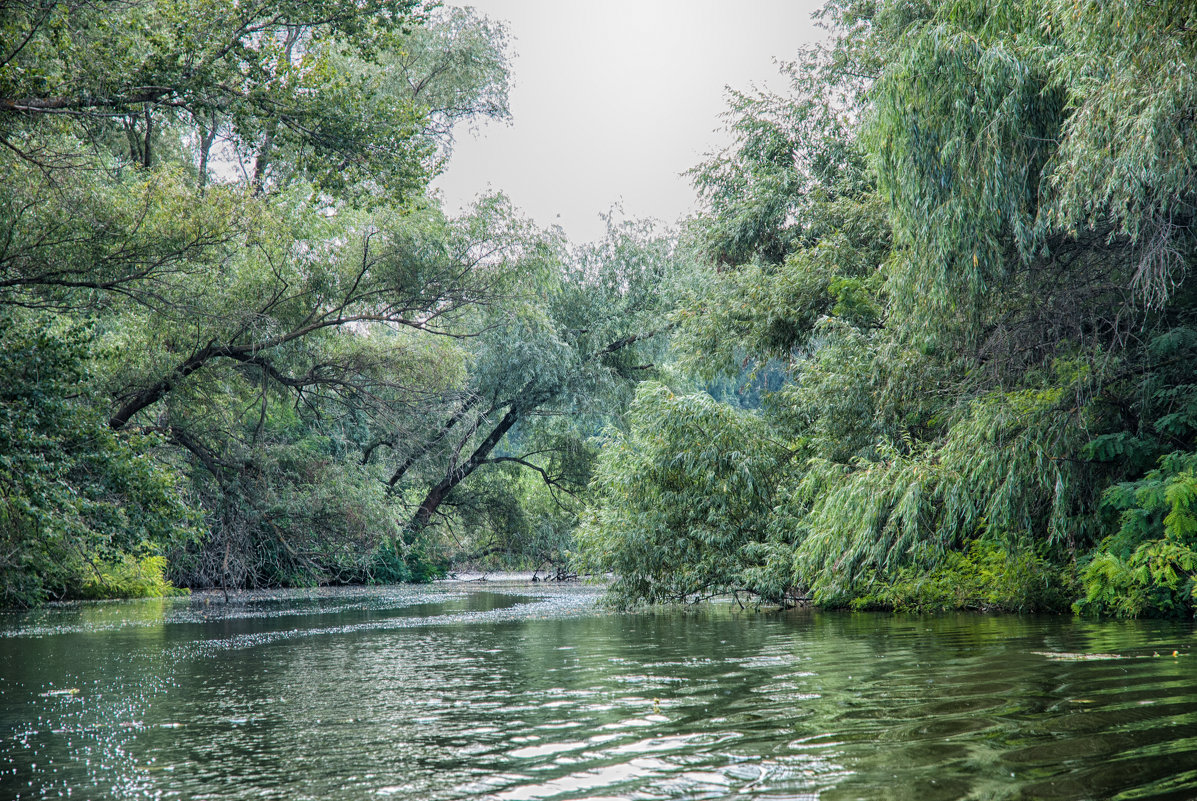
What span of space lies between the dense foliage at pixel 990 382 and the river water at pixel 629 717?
1614 mm

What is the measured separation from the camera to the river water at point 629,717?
3.63 m

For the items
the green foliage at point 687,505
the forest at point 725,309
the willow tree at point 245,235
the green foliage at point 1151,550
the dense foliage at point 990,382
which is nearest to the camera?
the dense foliage at point 990,382

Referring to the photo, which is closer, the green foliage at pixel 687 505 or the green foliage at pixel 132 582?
the green foliage at pixel 687 505

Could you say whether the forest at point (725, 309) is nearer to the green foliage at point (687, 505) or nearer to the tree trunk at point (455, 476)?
the green foliage at point (687, 505)

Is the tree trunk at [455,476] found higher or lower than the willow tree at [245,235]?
lower

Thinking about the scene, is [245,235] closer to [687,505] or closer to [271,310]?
[271,310]

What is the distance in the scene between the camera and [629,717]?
16.8 ft

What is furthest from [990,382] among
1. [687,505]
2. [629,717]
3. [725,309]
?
[629,717]

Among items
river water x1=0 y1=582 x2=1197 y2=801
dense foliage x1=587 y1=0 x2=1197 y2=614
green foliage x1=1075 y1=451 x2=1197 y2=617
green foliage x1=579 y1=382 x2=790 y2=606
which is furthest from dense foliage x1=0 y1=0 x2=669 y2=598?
green foliage x1=1075 y1=451 x2=1197 y2=617

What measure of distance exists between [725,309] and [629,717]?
1616cm

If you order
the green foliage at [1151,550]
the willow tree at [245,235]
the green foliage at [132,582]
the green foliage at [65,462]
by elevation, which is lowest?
the green foliage at [132,582]

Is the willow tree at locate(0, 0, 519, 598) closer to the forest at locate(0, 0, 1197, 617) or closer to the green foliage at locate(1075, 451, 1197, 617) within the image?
the forest at locate(0, 0, 1197, 617)

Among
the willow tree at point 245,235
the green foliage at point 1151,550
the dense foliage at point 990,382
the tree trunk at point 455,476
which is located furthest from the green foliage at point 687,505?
the tree trunk at point 455,476

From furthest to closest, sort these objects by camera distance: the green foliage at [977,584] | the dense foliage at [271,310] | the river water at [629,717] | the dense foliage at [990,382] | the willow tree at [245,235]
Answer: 1. the willow tree at [245,235]
2. the green foliage at [977,584]
3. the dense foliage at [271,310]
4. the dense foliage at [990,382]
5. the river water at [629,717]
